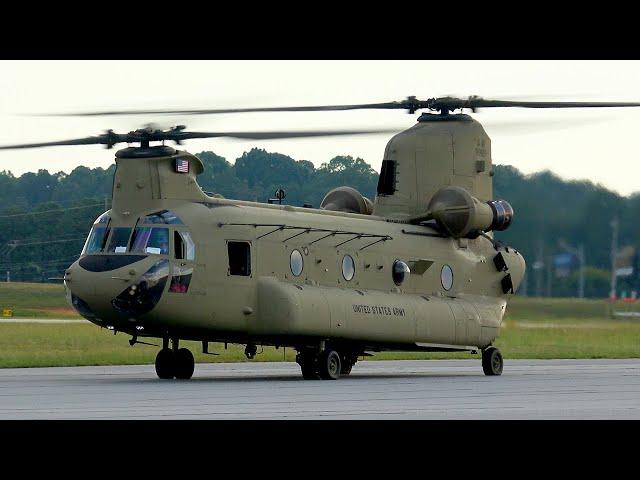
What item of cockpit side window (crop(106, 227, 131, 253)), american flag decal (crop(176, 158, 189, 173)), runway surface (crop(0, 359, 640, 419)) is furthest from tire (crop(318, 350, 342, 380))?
cockpit side window (crop(106, 227, 131, 253))

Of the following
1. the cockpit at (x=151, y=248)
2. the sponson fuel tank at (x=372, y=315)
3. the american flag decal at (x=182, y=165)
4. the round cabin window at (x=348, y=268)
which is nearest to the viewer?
the cockpit at (x=151, y=248)

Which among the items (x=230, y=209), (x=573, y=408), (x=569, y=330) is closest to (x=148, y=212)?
(x=230, y=209)

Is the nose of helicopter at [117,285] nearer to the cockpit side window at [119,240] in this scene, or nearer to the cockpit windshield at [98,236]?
the cockpit side window at [119,240]

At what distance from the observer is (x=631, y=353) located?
43094 mm

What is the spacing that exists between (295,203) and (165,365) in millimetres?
29006

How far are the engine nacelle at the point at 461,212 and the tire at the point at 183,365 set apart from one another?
754 centimetres

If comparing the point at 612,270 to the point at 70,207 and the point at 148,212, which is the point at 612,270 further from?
the point at 70,207

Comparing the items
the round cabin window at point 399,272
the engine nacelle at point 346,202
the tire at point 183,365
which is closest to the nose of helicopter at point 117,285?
the tire at point 183,365

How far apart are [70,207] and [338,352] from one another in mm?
58609

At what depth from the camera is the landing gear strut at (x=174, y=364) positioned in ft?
94.1

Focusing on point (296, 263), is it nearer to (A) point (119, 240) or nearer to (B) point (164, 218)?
(B) point (164, 218)

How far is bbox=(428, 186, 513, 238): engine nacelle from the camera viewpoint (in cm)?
3322

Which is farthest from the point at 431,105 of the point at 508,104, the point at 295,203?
the point at 295,203

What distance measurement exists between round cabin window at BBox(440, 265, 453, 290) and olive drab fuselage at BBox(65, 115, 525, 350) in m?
0.03
